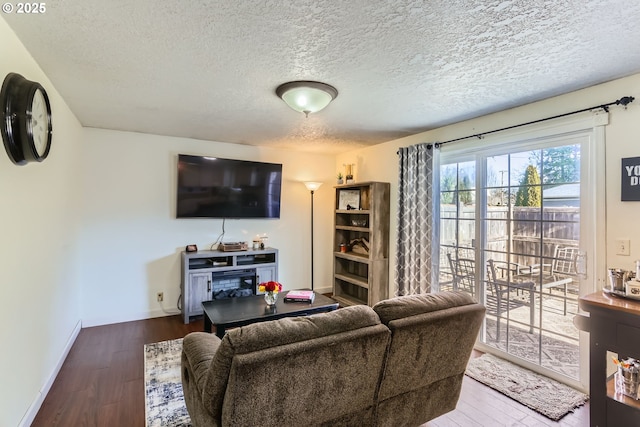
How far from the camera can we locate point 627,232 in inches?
87.6

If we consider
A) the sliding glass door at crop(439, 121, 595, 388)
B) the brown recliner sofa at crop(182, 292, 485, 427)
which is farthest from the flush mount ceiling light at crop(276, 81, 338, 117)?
the sliding glass door at crop(439, 121, 595, 388)

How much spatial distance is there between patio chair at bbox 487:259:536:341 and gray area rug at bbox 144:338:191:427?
286 cm

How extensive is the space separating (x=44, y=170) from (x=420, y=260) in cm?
355

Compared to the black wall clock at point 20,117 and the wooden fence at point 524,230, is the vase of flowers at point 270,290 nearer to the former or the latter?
the black wall clock at point 20,117

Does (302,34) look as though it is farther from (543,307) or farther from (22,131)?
(543,307)

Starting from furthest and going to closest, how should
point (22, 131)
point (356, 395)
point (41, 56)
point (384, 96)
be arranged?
point (384, 96)
point (41, 56)
point (22, 131)
point (356, 395)

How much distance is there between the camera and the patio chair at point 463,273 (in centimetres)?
332

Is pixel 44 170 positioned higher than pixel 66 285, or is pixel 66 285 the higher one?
pixel 44 170

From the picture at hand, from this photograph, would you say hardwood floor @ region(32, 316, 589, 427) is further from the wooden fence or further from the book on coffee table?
the book on coffee table

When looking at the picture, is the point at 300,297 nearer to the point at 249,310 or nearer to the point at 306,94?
the point at 249,310

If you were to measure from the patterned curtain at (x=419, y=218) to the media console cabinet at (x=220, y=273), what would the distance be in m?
1.81

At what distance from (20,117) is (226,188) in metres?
2.70

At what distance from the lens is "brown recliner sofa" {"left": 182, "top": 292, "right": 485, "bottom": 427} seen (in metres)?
1.32

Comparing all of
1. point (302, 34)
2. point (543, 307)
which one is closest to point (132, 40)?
point (302, 34)
